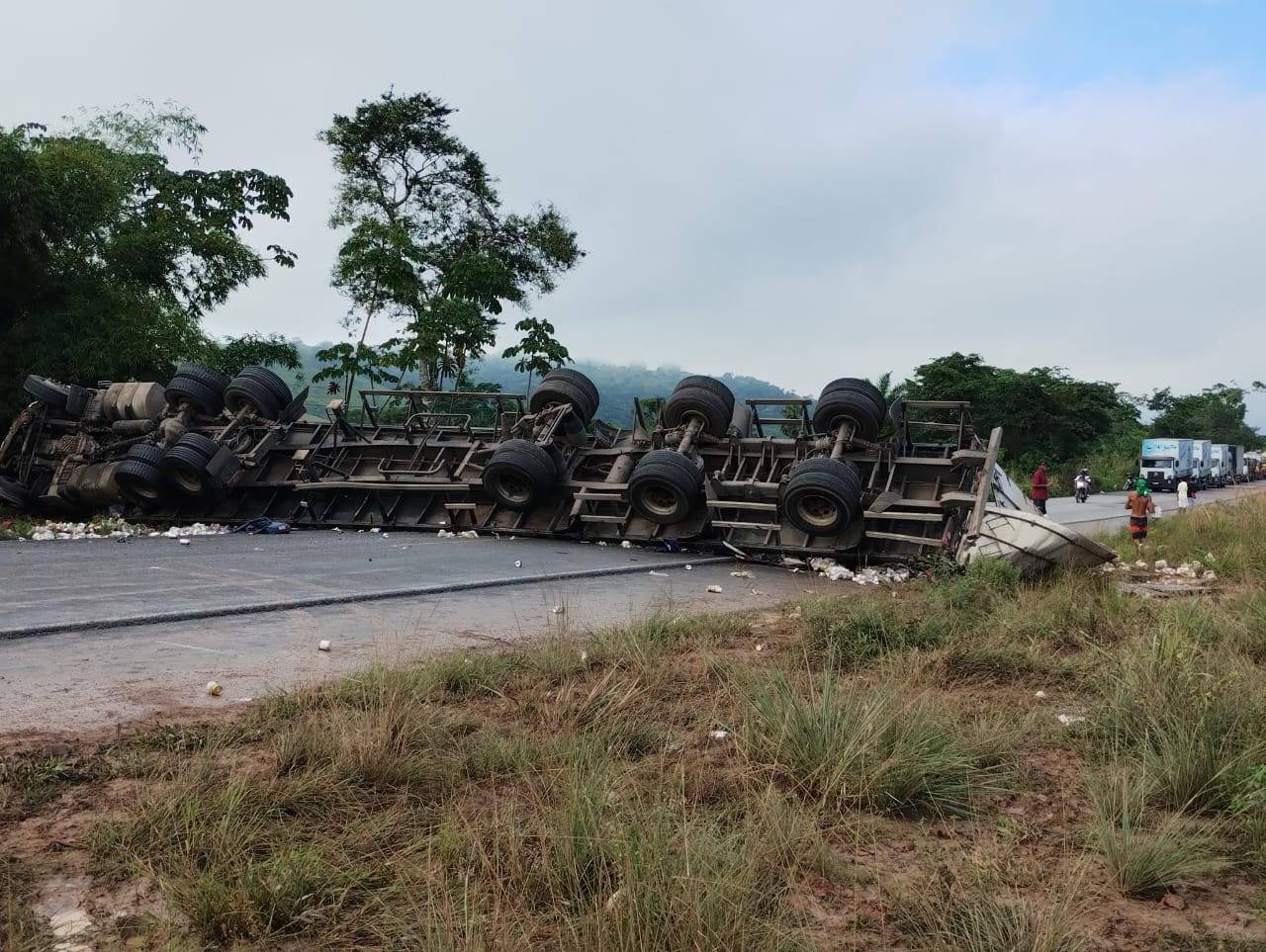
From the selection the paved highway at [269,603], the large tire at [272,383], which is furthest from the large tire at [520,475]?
the large tire at [272,383]

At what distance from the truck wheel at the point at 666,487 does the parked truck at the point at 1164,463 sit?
36221 mm

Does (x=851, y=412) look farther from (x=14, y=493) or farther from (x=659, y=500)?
(x=14, y=493)

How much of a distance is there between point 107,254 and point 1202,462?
46.4 meters

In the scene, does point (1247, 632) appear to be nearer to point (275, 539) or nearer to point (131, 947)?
point (131, 947)

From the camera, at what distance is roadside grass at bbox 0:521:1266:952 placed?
263 cm

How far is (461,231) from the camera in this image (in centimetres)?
3148

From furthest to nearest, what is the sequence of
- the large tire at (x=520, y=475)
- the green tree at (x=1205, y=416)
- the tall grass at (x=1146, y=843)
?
the green tree at (x=1205, y=416)
the large tire at (x=520, y=475)
the tall grass at (x=1146, y=843)

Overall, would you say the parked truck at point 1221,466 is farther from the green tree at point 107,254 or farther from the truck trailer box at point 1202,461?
the green tree at point 107,254

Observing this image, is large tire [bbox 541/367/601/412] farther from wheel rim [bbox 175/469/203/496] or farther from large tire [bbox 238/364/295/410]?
wheel rim [bbox 175/469/203/496]

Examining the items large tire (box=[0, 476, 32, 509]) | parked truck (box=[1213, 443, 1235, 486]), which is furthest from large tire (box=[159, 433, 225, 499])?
parked truck (box=[1213, 443, 1235, 486])

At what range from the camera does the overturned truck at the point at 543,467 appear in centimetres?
1129

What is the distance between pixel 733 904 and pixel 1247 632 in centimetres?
549

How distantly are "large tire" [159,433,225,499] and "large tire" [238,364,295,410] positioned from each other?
1.82 m

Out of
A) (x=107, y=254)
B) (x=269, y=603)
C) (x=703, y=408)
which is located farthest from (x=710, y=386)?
(x=107, y=254)
